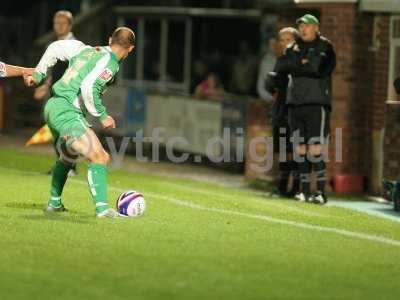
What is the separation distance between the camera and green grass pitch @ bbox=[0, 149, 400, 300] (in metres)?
9.41

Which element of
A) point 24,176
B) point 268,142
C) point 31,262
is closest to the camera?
point 31,262

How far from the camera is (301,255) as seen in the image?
36.2 ft

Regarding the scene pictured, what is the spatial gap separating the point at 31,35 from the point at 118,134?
50.7ft

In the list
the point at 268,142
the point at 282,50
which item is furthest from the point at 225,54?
the point at 282,50

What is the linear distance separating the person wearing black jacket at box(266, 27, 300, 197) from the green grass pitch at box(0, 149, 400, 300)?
49.9 inches

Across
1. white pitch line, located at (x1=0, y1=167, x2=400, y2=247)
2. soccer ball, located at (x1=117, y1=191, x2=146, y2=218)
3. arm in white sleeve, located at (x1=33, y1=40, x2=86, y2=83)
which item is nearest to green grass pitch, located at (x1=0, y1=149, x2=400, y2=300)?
white pitch line, located at (x1=0, y1=167, x2=400, y2=247)

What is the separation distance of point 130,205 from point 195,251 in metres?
2.18

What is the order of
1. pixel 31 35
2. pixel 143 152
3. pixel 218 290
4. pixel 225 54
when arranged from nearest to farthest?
1. pixel 218 290
2. pixel 143 152
3. pixel 225 54
4. pixel 31 35

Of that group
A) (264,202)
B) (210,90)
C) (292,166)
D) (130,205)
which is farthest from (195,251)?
(210,90)

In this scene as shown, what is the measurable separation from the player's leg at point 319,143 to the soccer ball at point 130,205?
351 cm

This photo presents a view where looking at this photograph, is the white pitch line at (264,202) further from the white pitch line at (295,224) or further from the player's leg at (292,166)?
the white pitch line at (295,224)

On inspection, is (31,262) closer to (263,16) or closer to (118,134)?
(263,16)

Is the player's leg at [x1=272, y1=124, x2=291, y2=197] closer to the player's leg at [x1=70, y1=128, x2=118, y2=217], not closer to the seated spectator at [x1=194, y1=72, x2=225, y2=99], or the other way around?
the player's leg at [x1=70, y1=128, x2=118, y2=217]

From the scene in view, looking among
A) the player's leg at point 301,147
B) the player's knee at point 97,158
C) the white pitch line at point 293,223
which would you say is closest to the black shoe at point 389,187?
the player's leg at point 301,147
